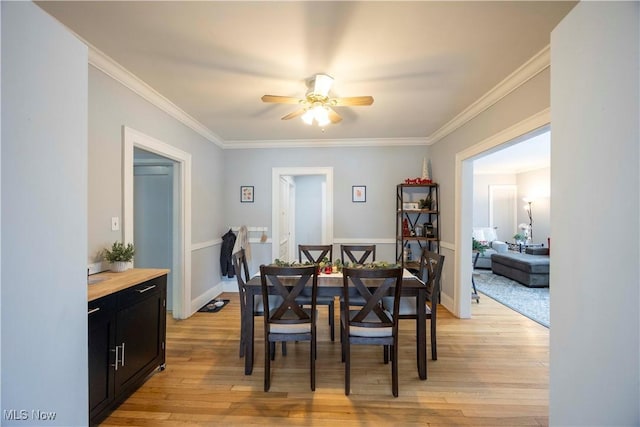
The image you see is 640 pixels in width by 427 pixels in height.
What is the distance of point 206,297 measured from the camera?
12.4 feet

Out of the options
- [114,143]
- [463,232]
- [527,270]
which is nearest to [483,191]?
[527,270]

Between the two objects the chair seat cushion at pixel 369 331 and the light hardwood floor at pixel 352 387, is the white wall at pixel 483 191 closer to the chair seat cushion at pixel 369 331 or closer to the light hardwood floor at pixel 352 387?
the light hardwood floor at pixel 352 387

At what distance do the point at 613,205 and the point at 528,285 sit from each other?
4.90m

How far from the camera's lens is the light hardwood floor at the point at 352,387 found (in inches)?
68.4

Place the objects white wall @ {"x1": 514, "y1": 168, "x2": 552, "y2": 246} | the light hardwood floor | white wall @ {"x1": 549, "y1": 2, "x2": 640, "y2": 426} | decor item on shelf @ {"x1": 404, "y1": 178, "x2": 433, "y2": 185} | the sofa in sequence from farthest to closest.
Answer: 1. white wall @ {"x1": 514, "y1": 168, "x2": 552, "y2": 246}
2. the sofa
3. decor item on shelf @ {"x1": 404, "y1": 178, "x2": 433, "y2": 185}
4. the light hardwood floor
5. white wall @ {"x1": 549, "y1": 2, "x2": 640, "y2": 426}

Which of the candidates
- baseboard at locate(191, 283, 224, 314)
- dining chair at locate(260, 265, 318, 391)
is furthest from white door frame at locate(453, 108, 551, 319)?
baseboard at locate(191, 283, 224, 314)

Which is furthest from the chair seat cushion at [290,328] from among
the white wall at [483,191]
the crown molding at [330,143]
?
the white wall at [483,191]

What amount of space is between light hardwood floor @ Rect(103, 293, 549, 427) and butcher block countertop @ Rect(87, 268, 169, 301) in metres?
0.88

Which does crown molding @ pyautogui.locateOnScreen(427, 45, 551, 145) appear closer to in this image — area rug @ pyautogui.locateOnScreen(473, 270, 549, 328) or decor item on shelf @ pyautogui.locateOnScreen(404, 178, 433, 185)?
decor item on shelf @ pyautogui.locateOnScreen(404, 178, 433, 185)

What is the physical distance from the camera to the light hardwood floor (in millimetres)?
1736

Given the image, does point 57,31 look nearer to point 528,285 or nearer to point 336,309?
point 336,309

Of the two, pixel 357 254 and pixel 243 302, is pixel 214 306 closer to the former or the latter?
pixel 243 302

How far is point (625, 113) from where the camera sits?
2.65 feet

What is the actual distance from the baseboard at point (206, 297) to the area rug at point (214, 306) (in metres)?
0.05
